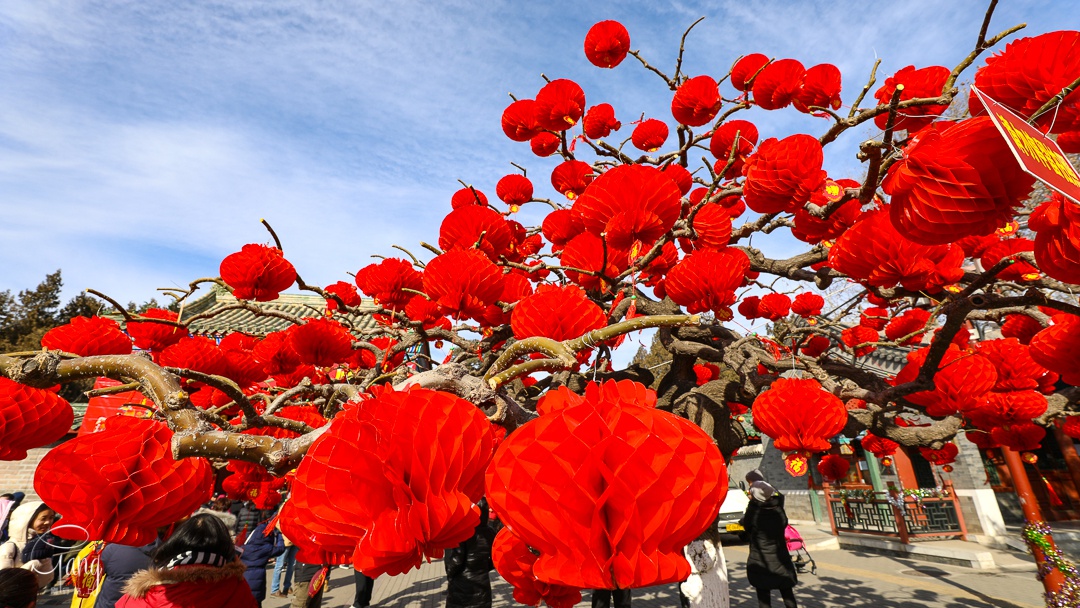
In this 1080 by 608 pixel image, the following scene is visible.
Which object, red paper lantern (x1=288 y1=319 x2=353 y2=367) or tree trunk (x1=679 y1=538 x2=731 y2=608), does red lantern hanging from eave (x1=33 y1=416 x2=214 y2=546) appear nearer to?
red paper lantern (x1=288 y1=319 x2=353 y2=367)

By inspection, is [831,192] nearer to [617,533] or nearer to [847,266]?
[847,266]

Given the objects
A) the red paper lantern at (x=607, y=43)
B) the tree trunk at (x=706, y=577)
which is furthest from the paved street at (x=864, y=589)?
the red paper lantern at (x=607, y=43)

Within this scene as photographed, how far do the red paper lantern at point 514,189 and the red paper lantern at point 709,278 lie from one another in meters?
2.31

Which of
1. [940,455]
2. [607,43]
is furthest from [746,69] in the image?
[940,455]

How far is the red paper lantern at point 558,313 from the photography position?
2.23 meters

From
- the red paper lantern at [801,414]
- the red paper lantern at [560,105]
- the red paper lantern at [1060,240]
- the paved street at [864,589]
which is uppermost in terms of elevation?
the red paper lantern at [560,105]

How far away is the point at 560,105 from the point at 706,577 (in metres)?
4.84

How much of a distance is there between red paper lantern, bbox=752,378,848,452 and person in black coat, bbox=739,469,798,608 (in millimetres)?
2718

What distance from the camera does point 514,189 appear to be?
194 inches

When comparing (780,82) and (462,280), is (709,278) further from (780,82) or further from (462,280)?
(780,82)

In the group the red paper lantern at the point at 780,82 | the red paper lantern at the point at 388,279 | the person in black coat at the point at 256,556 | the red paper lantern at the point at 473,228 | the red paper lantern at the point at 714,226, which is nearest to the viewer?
the red paper lantern at the point at 473,228

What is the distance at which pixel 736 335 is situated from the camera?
4586 mm

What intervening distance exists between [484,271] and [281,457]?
1.90m

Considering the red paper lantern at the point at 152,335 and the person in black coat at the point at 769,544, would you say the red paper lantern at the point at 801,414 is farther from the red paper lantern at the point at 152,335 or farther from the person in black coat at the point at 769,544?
the red paper lantern at the point at 152,335
